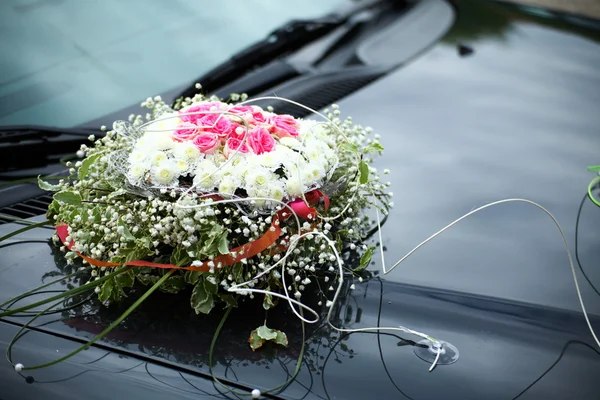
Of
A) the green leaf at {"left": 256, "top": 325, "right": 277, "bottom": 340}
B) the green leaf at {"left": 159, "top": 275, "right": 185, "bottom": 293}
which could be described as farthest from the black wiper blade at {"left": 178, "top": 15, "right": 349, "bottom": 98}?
the green leaf at {"left": 256, "top": 325, "right": 277, "bottom": 340}

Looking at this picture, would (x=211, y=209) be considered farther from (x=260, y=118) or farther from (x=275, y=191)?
(x=260, y=118)

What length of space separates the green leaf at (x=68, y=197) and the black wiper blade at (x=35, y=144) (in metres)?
0.38

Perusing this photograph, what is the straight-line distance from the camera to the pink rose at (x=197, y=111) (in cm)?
158

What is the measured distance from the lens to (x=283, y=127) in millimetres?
1582

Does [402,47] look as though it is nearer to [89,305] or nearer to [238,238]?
[238,238]

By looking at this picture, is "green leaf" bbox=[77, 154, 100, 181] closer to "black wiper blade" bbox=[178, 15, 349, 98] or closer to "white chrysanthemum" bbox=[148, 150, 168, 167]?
"white chrysanthemum" bbox=[148, 150, 168, 167]

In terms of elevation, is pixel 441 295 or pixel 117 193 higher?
pixel 117 193

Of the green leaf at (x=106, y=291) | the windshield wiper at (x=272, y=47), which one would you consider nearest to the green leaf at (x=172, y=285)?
the green leaf at (x=106, y=291)

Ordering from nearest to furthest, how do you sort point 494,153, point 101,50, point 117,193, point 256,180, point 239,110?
point 256,180, point 117,193, point 239,110, point 494,153, point 101,50

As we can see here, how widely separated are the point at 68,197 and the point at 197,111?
350 millimetres

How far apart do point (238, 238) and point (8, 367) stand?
502 mm

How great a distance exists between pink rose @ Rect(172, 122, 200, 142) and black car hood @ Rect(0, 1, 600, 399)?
1.14ft

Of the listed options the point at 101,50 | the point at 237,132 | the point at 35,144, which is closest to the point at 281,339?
the point at 237,132

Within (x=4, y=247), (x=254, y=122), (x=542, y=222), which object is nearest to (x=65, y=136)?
(x=4, y=247)
